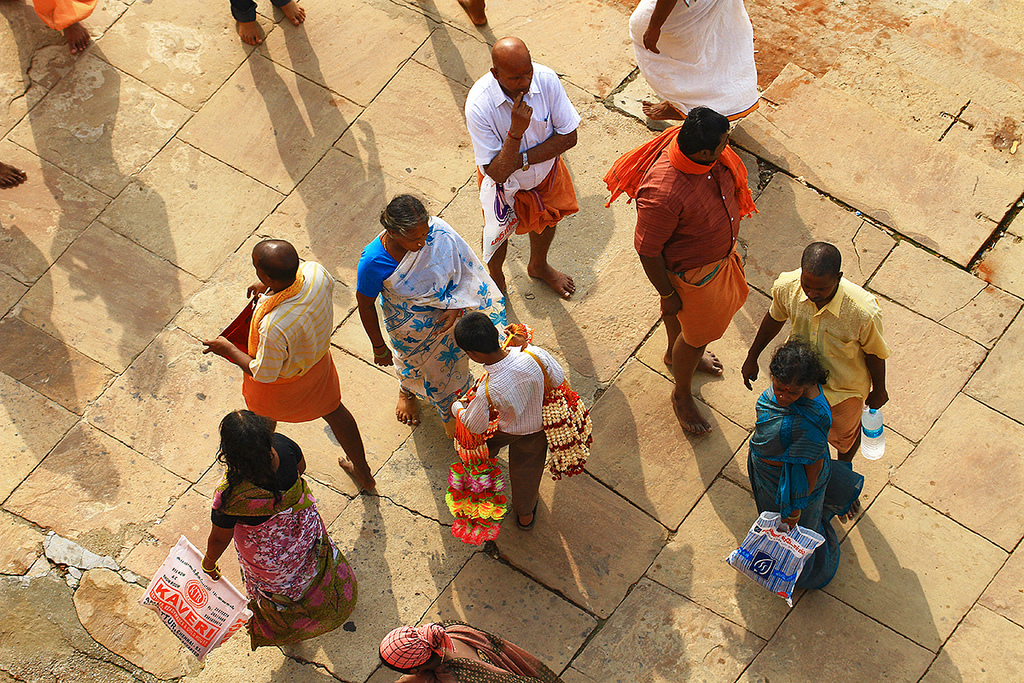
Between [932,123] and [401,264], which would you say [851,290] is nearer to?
[401,264]

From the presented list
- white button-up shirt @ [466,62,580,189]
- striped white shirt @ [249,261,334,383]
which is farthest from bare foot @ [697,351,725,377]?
striped white shirt @ [249,261,334,383]

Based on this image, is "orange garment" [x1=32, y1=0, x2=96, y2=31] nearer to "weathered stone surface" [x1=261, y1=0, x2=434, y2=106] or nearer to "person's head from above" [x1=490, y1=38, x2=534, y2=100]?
"weathered stone surface" [x1=261, y1=0, x2=434, y2=106]

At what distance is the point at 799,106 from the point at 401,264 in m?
3.67

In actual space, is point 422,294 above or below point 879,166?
below

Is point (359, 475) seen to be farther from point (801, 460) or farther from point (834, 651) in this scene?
point (834, 651)

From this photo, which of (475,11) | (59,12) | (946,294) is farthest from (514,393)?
(59,12)

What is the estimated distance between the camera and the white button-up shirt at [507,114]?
4.62 meters

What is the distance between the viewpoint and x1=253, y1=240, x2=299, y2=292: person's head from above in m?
3.81

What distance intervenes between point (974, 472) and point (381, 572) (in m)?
3.43

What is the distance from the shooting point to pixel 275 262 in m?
3.82

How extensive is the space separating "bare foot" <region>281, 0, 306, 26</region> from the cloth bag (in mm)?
4403

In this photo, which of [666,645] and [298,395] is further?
[666,645]

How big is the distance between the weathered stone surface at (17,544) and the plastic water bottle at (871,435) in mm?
4608

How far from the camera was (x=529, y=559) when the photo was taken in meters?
4.79
